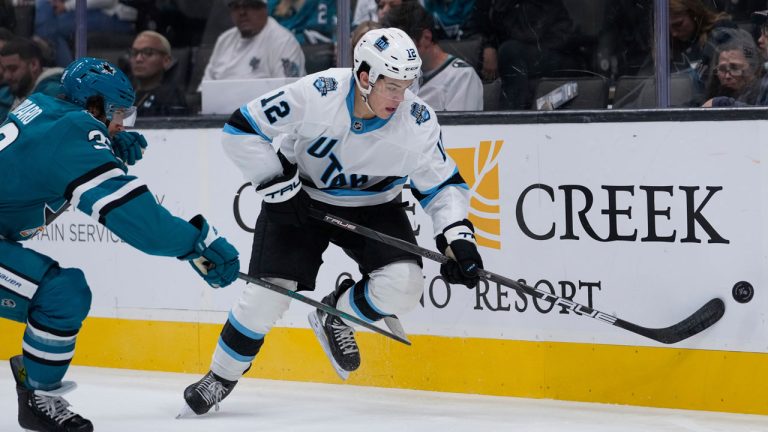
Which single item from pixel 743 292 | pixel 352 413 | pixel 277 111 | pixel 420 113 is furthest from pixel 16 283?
pixel 743 292

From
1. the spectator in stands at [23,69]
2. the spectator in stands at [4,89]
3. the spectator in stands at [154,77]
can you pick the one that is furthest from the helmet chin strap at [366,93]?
the spectator in stands at [4,89]

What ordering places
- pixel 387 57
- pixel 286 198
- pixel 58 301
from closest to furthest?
1. pixel 58 301
2. pixel 387 57
3. pixel 286 198

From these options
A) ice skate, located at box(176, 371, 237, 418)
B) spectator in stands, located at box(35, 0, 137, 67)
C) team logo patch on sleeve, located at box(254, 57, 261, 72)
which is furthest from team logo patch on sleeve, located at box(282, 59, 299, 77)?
ice skate, located at box(176, 371, 237, 418)

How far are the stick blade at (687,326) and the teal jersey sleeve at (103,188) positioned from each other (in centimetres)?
141

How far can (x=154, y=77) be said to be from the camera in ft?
16.5

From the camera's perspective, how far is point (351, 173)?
3934 mm


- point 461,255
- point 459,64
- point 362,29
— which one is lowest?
point 461,255

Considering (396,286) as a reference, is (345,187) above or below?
above

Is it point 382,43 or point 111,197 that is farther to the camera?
point 382,43

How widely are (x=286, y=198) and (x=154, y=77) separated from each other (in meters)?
1.46

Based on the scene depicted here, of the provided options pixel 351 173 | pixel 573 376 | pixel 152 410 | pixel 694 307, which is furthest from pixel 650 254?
pixel 152 410

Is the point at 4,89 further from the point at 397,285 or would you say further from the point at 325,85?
the point at 397,285

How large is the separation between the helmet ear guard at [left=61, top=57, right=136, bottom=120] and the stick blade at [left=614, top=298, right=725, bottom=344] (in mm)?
1580

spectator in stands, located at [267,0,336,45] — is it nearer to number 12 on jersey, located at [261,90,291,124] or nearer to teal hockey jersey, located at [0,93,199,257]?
number 12 on jersey, located at [261,90,291,124]
